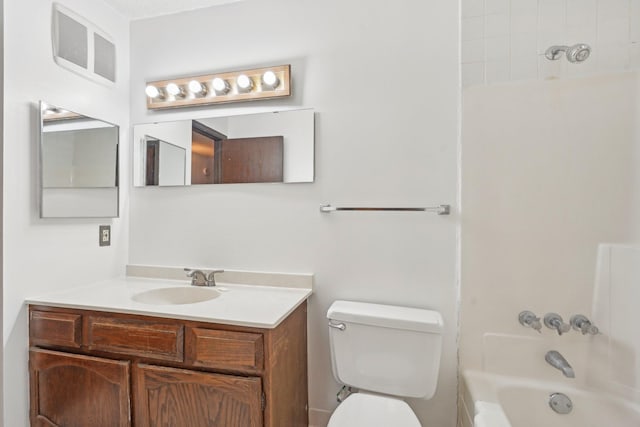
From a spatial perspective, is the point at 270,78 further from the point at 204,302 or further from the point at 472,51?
the point at 204,302

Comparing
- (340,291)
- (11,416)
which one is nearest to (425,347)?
(340,291)

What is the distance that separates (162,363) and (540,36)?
2209 millimetres

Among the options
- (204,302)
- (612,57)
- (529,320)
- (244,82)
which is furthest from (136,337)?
(612,57)

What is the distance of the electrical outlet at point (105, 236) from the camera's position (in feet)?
6.05

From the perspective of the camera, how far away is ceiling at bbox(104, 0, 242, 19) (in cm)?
184

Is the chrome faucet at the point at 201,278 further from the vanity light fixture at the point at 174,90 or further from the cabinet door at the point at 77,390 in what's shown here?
the vanity light fixture at the point at 174,90

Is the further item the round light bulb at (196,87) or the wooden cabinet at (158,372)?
the round light bulb at (196,87)

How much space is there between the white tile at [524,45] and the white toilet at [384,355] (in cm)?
127

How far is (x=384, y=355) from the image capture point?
1396 mm

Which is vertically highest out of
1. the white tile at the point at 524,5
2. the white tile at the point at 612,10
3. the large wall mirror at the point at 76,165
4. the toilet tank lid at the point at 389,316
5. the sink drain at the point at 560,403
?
the white tile at the point at 524,5

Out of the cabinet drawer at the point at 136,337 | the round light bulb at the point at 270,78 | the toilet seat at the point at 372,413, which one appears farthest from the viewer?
the round light bulb at the point at 270,78

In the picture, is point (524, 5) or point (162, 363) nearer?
point (162, 363)

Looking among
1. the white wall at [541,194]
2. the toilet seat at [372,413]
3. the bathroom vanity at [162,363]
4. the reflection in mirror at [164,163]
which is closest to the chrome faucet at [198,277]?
the bathroom vanity at [162,363]

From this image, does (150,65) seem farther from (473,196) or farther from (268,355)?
(473,196)
